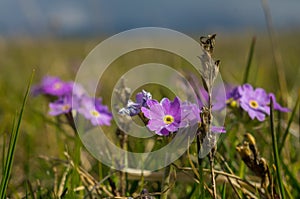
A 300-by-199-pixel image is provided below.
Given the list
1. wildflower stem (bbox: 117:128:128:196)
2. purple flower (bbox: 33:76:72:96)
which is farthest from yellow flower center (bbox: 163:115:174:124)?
purple flower (bbox: 33:76:72:96)

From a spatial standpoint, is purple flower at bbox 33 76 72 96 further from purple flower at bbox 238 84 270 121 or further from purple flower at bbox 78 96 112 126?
purple flower at bbox 238 84 270 121

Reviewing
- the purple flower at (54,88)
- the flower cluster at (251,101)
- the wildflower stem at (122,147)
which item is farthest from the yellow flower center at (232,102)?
the purple flower at (54,88)

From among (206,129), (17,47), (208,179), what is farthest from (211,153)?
(17,47)

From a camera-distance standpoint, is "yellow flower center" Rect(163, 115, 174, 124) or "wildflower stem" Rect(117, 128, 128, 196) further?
"wildflower stem" Rect(117, 128, 128, 196)

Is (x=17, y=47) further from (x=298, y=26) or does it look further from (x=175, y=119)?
(x=175, y=119)

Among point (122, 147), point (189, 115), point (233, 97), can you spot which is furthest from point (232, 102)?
point (189, 115)

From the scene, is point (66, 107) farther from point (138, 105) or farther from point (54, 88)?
point (138, 105)

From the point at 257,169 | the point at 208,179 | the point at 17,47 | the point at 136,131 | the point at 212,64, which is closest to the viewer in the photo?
the point at 212,64
